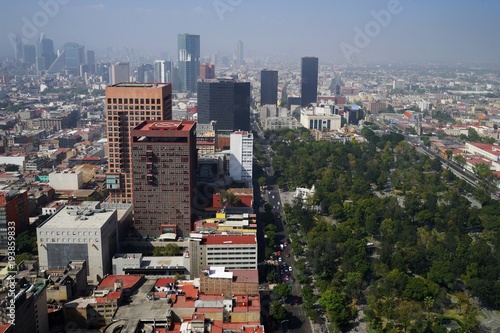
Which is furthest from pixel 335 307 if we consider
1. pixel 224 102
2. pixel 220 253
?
pixel 224 102

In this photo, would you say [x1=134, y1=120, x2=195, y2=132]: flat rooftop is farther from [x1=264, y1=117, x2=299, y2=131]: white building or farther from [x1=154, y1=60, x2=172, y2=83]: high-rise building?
[x1=154, y1=60, x2=172, y2=83]: high-rise building

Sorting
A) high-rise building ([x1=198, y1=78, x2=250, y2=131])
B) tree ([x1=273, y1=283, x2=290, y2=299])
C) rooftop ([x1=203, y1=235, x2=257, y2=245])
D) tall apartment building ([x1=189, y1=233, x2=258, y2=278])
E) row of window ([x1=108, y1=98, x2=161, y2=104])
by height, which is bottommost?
tree ([x1=273, y1=283, x2=290, y2=299])

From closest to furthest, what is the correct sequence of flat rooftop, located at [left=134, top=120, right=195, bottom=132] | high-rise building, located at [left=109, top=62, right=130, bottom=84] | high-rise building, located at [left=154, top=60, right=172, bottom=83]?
flat rooftop, located at [left=134, top=120, right=195, bottom=132] → high-rise building, located at [left=109, top=62, right=130, bottom=84] → high-rise building, located at [left=154, top=60, right=172, bottom=83]

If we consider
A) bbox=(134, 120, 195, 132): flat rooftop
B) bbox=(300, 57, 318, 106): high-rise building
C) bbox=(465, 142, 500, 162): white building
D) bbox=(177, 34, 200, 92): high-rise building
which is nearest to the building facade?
bbox=(300, 57, 318, 106): high-rise building

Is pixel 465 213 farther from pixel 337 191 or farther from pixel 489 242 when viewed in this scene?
pixel 337 191

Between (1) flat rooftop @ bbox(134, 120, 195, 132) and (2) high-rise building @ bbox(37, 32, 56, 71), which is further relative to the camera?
(2) high-rise building @ bbox(37, 32, 56, 71)

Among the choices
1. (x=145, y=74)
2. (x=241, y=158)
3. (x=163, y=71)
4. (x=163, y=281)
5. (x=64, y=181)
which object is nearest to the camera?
(x=163, y=281)

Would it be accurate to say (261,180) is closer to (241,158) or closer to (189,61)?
(241,158)

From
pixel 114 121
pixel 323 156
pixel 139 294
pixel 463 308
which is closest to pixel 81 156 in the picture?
pixel 114 121
